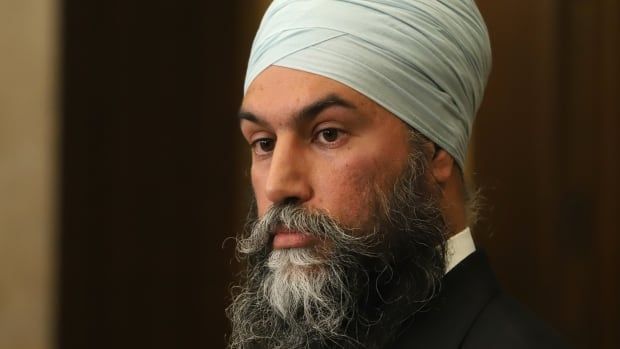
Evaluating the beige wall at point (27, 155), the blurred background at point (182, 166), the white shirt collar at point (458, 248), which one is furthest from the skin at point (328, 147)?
the beige wall at point (27, 155)

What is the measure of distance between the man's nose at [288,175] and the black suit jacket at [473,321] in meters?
0.35

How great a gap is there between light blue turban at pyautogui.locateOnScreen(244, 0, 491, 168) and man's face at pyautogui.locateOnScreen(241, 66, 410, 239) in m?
0.03

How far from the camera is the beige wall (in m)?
3.54

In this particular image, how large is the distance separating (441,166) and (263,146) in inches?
15.4

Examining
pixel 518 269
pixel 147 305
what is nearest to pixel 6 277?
pixel 147 305

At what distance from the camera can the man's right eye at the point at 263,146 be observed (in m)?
1.98

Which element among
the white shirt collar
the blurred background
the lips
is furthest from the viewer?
the blurred background

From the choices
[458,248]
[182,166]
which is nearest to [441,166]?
[458,248]

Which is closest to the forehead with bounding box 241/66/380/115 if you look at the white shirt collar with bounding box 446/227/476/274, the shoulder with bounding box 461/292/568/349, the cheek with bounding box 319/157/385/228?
the cheek with bounding box 319/157/385/228

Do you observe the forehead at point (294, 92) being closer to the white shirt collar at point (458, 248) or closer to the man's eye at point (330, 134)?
the man's eye at point (330, 134)

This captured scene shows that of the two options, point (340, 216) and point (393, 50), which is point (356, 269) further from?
point (393, 50)

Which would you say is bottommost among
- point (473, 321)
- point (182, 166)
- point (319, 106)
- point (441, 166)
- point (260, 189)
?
point (182, 166)

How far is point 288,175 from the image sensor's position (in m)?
1.84

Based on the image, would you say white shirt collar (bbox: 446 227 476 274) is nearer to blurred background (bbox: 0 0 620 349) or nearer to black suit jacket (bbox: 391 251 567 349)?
black suit jacket (bbox: 391 251 567 349)
